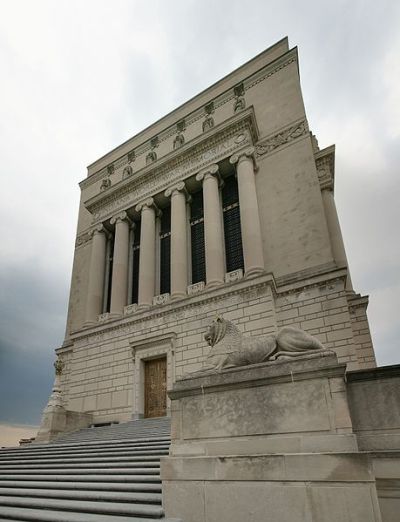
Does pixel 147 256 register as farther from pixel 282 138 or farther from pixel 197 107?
pixel 197 107

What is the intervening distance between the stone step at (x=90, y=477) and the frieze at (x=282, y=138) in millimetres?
18350

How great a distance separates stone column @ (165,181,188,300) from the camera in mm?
18881

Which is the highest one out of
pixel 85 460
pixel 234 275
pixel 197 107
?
pixel 197 107

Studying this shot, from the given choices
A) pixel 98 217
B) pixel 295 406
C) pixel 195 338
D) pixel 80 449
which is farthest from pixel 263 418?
pixel 98 217

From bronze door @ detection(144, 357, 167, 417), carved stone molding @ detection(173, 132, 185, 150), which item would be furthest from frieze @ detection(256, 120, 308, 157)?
bronze door @ detection(144, 357, 167, 417)

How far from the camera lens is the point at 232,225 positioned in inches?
794

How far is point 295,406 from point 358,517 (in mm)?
1404

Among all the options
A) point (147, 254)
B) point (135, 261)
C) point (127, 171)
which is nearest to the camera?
point (147, 254)

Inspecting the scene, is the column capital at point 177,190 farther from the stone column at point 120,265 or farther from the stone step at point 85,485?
the stone step at point 85,485

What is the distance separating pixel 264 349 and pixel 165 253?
55.7 feet

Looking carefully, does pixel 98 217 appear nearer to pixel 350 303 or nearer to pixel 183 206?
pixel 183 206

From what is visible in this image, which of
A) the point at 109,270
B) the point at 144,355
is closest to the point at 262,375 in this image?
the point at 144,355

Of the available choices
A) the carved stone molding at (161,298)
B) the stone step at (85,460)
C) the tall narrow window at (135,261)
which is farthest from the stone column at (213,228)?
the stone step at (85,460)

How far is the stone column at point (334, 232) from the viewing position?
19.0 m
